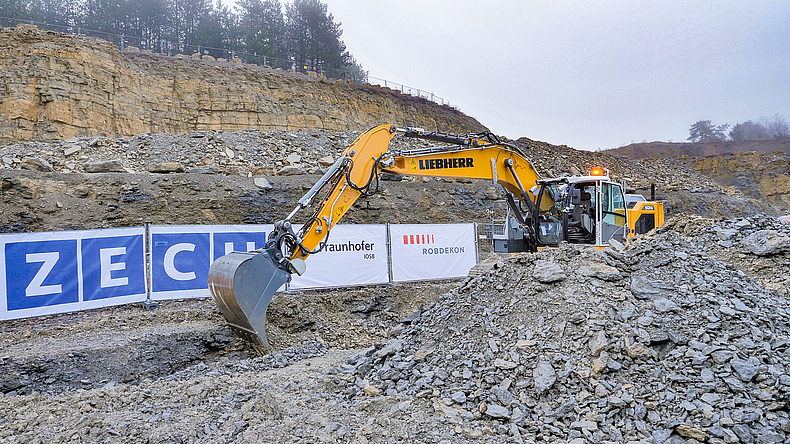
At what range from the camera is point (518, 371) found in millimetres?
3826

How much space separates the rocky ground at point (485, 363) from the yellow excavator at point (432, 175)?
0.93 meters

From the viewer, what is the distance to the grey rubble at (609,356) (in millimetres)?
3236

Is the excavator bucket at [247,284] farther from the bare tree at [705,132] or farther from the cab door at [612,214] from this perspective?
the bare tree at [705,132]

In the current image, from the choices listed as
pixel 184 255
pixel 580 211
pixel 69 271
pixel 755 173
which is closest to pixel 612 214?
pixel 580 211

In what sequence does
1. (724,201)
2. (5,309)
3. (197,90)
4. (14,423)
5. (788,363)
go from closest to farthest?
(788,363) < (14,423) < (5,309) < (197,90) < (724,201)

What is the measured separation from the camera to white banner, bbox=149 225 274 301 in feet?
24.7

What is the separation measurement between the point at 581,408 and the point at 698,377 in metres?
0.91

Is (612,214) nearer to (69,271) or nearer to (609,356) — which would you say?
(609,356)

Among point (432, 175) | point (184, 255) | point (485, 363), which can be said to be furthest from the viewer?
point (184, 255)

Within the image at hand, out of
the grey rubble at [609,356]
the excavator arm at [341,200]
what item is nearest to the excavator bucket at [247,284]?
the excavator arm at [341,200]

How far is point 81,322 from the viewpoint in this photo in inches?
266

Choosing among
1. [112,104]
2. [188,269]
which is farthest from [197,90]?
[188,269]

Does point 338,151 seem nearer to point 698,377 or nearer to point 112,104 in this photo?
point 112,104

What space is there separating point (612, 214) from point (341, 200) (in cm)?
476
